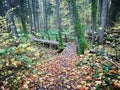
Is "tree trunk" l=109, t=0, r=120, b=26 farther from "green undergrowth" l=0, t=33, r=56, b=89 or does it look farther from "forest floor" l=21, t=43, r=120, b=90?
"green undergrowth" l=0, t=33, r=56, b=89

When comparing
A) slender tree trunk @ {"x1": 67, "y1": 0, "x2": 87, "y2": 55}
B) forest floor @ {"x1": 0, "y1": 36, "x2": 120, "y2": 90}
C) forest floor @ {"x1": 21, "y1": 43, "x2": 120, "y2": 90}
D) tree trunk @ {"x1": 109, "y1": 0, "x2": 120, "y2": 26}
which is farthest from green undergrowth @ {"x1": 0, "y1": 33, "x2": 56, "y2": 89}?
tree trunk @ {"x1": 109, "y1": 0, "x2": 120, "y2": 26}

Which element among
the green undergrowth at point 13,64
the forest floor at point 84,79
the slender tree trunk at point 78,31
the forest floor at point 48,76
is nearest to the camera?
the forest floor at point 84,79

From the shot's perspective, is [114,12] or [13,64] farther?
[114,12]

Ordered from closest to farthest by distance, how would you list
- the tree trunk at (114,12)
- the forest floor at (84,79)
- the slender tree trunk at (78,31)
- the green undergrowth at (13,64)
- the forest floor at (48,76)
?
1. the forest floor at (84,79)
2. the forest floor at (48,76)
3. the green undergrowth at (13,64)
4. the slender tree trunk at (78,31)
5. the tree trunk at (114,12)

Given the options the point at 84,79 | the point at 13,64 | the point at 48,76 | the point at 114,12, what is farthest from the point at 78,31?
the point at 114,12

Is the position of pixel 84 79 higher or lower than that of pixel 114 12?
lower

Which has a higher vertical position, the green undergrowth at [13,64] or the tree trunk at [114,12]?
the tree trunk at [114,12]

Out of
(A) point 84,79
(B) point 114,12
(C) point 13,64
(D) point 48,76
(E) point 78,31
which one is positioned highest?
(B) point 114,12

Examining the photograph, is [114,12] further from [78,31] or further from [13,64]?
[13,64]

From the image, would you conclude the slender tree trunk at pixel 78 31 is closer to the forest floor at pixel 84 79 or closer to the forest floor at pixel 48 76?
the forest floor at pixel 84 79

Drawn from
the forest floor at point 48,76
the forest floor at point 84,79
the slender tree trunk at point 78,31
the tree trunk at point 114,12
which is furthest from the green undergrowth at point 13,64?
the tree trunk at point 114,12

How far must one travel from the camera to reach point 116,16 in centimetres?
1623

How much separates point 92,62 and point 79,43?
12.0 feet

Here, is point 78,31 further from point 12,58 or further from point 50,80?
point 12,58
